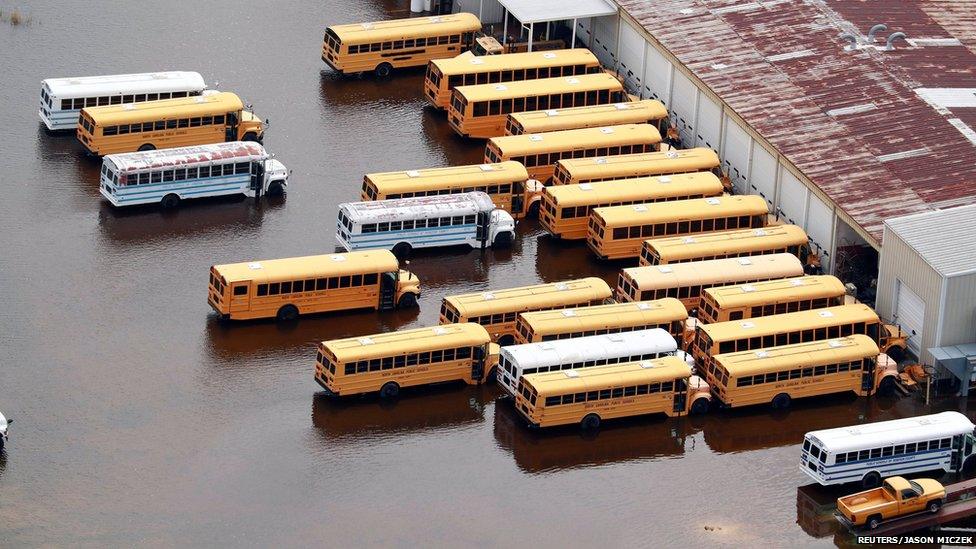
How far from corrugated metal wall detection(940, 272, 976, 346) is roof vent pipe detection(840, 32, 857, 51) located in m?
26.0

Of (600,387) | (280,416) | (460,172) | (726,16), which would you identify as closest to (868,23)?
(726,16)

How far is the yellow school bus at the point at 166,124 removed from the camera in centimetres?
11860

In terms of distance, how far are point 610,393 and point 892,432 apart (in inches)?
504

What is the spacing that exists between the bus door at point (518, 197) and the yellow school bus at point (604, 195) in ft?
4.03

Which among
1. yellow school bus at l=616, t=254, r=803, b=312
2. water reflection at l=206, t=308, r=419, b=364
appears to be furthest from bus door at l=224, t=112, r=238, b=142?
yellow school bus at l=616, t=254, r=803, b=312

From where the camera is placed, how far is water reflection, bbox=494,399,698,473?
94188 mm

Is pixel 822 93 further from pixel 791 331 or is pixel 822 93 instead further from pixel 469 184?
pixel 791 331

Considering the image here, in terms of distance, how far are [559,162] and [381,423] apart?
2655 centimetres

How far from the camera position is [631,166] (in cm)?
11731

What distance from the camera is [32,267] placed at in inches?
4242

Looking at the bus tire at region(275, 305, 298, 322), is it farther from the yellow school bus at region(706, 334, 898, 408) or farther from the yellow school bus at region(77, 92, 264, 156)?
the yellow school bus at region(706, 334, 898, 408)

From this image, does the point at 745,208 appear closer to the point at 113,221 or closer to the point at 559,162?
the point at 559,162

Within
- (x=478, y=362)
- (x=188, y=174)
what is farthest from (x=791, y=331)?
(x=188, y=174)

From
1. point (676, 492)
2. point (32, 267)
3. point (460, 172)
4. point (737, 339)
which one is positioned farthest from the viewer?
point (460, 172)
